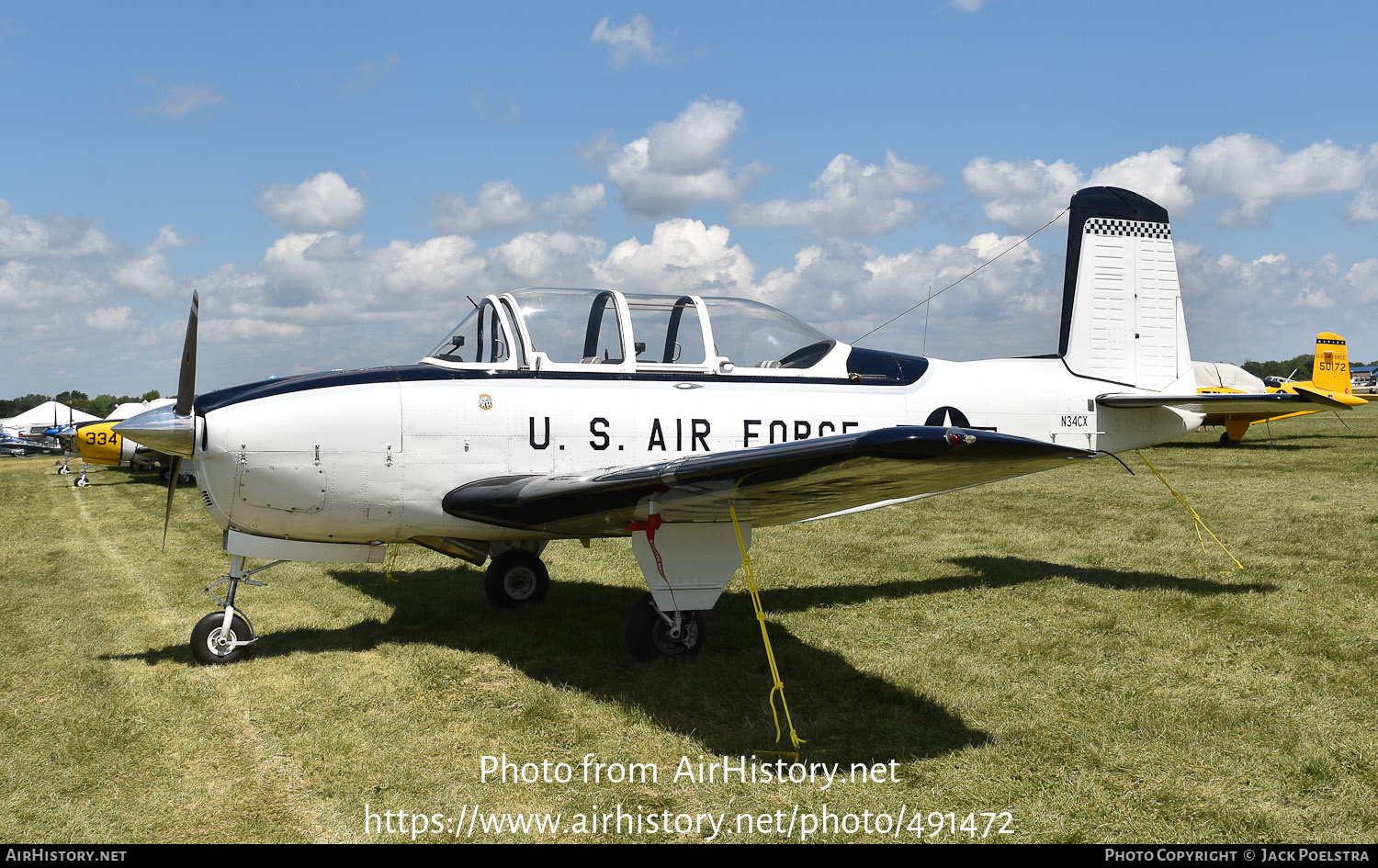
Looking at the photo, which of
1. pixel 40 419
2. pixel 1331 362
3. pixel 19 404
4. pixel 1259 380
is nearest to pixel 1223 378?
pixel 1259 380

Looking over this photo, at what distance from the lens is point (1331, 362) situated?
2730 cm

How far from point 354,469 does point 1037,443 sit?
14.4ft

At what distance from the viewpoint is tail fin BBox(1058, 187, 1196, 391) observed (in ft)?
28.0

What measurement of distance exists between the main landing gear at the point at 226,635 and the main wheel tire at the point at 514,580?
218 centimetres

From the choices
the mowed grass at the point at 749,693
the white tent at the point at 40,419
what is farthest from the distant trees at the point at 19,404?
the mowed grass at the point at 749,693

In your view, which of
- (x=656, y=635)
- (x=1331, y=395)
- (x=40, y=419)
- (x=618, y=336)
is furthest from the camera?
(x=40, y=419)

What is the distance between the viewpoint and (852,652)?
6.17 meters

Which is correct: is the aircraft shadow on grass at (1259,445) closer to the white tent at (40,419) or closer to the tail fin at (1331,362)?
the tail fin at (1331,362)

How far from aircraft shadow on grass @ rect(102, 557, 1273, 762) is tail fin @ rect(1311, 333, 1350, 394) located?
79.5 feet

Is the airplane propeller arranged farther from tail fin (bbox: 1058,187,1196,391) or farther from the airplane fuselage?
tail fin (bbox: 1058,187,1196,391)

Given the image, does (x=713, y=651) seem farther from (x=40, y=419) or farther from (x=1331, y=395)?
(x=40, y=419)

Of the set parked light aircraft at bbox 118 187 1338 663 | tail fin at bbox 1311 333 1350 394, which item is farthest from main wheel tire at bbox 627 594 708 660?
tail fin at bbox 1311 333 1350 394

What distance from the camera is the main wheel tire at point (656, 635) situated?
601 centimetres

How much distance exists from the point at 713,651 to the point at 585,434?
182 cm
